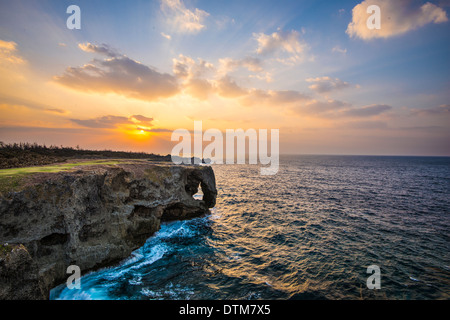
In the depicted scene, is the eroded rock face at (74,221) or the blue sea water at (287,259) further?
the blue sea water at (287,259)

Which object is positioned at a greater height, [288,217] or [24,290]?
[24,290]

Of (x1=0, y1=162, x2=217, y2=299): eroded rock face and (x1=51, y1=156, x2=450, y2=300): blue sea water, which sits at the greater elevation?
(x1=0, y1=162, x2=217, y2=299): eroded rock face

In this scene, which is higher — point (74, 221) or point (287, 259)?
point (74, 221)

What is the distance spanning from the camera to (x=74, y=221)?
13.0 metres

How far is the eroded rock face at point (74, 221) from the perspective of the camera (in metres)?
10.3

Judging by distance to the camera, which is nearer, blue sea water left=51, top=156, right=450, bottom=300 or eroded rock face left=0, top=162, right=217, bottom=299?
eroded rock face left=0, top=162, right=217, bottom=299

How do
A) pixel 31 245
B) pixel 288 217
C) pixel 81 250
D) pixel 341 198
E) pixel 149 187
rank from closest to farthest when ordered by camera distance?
pixel 31 245 → pixel 81 250 → pixel 149 187 → pixel 288 217 → pixel 341 198

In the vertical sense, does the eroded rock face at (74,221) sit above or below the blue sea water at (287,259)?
above

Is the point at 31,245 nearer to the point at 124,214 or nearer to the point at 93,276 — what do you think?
the point at 93,276

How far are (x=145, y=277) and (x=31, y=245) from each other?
24.8ft

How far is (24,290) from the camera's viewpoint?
28.3 feet

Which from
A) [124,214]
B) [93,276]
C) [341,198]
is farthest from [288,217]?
[93,276]

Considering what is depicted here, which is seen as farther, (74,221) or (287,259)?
(287,259)

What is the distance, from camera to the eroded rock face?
406 inches
